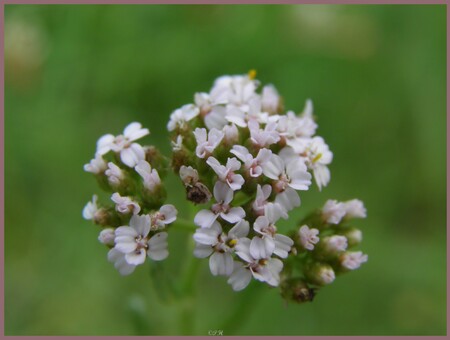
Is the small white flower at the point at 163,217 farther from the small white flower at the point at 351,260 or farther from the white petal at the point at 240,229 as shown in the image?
the small white flower at the point at 351,260

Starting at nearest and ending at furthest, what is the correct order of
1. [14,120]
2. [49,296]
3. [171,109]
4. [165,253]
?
[165,253]
[49,296]
[14,120]
[171,109]

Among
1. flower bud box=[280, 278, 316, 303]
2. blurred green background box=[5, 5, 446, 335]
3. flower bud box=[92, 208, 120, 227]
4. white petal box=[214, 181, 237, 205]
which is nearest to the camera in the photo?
white petal box=[214, 181, 237, 205]

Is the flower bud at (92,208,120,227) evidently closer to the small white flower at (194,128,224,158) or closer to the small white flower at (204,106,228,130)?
the small white flower at (194,128,224,158)

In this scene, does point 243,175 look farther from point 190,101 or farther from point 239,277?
point 190,101

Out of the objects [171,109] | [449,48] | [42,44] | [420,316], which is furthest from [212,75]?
[420,316]

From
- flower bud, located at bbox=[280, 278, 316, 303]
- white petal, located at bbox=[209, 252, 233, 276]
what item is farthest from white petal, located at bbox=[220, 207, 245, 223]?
flower bud, located at bbox=[280, 278, 316, 303]

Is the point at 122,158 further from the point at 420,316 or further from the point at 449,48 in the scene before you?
the point at 449,48
